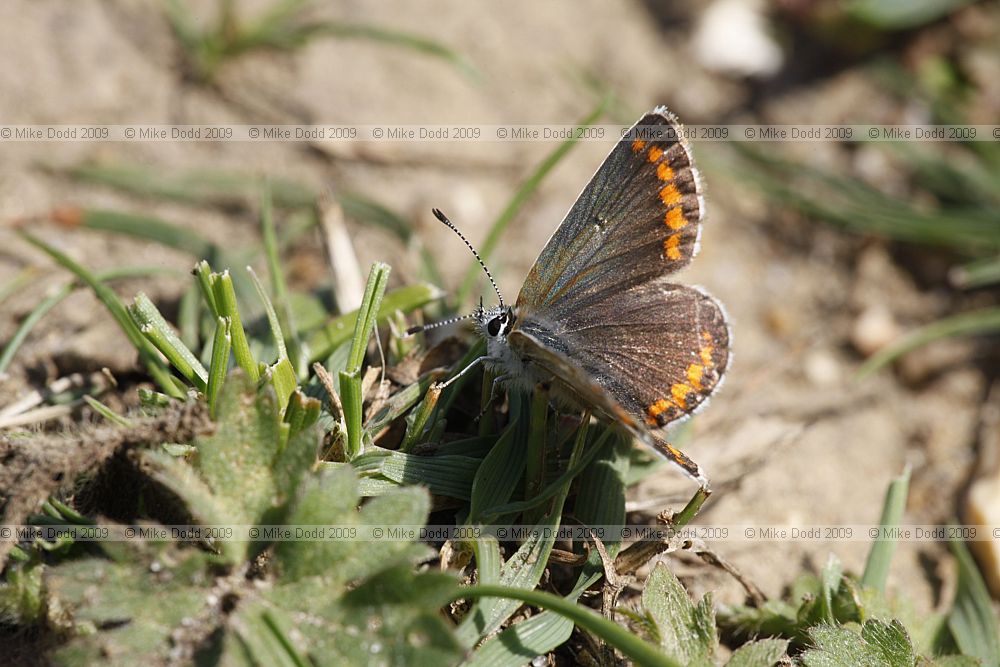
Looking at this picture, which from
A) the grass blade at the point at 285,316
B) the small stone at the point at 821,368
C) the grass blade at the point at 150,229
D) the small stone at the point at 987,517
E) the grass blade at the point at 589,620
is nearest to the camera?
the grass blade at the point at 589,620

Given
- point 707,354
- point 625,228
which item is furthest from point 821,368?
point 625,228

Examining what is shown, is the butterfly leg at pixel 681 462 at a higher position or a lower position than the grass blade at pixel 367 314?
lower

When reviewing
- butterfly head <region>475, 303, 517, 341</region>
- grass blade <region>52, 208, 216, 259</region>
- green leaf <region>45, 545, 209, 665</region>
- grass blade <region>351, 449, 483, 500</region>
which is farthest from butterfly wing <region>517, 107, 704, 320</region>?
grass blade <region>52, 208, 216, 259</region>

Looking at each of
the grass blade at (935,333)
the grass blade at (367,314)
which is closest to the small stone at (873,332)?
the grass blade at (935,333)

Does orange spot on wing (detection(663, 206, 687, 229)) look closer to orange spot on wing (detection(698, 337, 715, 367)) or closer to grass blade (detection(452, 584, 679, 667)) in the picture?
orange spot on wing (detection(698, 337, 715, 367))

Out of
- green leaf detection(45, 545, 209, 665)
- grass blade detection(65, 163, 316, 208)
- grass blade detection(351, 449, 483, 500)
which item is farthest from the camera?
grass blade detection(65, 163, 316, 208)

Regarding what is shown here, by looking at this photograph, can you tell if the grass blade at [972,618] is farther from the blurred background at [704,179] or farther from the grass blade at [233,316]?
the grass blade at [233,316]
